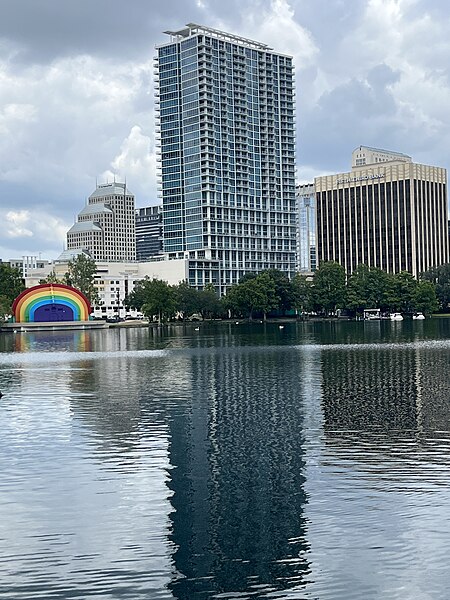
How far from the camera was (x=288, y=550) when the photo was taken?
1947 centimetres

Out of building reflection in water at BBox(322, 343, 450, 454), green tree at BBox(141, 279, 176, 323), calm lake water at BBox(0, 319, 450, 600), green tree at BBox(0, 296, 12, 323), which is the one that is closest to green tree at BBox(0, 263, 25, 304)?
green tree at BBox(0, 296, 12, 323)

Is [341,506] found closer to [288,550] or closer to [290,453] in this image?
[288,550]

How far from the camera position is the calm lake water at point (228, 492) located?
58.7 feet

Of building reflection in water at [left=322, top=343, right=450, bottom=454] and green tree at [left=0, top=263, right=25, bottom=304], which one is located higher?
green tree at [left=0, top=263, right=25, bottom=304]

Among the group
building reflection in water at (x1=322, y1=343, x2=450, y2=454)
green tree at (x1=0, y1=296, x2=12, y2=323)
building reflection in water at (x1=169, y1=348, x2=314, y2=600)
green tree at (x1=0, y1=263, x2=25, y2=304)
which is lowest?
building reflection in water at (x1=169, y1=348, x2=314, y2=600)

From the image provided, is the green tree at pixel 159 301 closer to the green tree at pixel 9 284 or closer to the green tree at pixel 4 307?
the green tree at pixel 4 307

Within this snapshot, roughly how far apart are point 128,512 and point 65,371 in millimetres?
42928

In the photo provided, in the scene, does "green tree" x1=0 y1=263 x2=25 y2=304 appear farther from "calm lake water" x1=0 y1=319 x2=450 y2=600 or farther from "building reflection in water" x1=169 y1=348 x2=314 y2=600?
"building reflection in water" x1=169 y1=348 x2=314 y2=600

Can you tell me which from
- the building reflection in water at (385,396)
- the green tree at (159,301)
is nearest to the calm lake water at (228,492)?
the building reflection in water at (385,396)

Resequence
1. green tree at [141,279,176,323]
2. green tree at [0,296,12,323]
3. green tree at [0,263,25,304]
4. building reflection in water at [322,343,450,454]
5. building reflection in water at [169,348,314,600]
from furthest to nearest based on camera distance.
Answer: green tree at [0,263,25,304] → green tree at [141,279,176,323] → green tree at [0,296,12,323] → building reflection in water at [322,343,450,454] → building reflection in water at [169,348,314,600]

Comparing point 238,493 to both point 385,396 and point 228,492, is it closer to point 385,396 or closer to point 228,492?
point 228,492

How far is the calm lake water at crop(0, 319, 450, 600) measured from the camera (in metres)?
17.9

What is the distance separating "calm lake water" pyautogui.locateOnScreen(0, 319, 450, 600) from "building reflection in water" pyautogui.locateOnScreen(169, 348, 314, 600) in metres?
0.06

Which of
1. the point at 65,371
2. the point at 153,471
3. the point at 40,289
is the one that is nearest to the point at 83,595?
the point at 153,471
